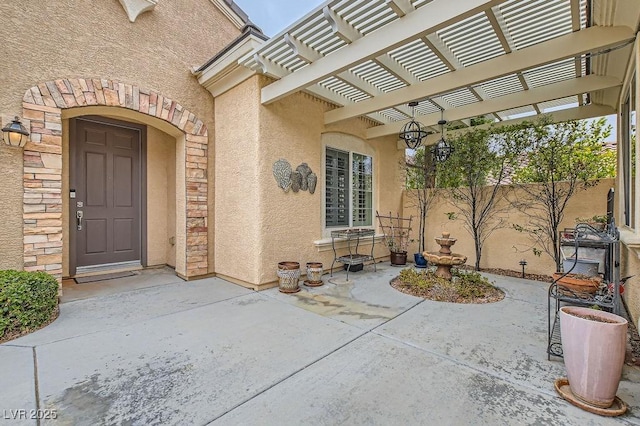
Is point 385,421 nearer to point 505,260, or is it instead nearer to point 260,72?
point 260,72

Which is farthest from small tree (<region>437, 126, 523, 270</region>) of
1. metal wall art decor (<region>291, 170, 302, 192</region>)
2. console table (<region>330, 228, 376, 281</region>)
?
metal wall art decor (<region>291, 170, 302, 192</region>)

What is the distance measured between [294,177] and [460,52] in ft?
10.2

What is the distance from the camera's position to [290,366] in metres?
2.44

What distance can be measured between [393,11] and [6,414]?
4505 millimetres

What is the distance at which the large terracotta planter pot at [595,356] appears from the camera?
1884mm

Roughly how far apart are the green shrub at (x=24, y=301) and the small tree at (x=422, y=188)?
6.87 meters

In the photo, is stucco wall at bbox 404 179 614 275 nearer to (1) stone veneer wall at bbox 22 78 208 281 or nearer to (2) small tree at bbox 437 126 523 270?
(2) small tree at bbox 437 126 523 270

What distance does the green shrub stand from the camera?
2924 millimetres

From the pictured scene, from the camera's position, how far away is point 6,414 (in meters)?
1.83

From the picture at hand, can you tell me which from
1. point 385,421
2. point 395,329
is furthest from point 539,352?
point 385,421

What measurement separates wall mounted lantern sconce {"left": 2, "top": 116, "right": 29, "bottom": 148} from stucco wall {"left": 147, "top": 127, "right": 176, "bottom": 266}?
7.63 feet

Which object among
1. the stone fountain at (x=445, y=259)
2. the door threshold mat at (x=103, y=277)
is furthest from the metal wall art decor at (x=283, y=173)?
the door threshold mat at (x=103, y=277)

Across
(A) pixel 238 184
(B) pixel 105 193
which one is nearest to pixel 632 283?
(A) pixel 238 184

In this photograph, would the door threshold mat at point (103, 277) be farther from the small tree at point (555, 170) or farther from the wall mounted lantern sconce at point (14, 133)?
the small tree at point (555, 170)
